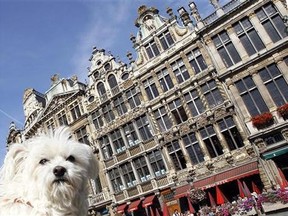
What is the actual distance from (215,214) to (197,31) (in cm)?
1212

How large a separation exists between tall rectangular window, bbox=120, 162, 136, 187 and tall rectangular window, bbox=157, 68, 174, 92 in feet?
22.7

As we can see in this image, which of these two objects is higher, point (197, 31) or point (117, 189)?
point (197, 31)

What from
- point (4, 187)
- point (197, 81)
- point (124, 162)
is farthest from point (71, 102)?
point (4, 187)

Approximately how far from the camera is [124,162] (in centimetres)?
2181

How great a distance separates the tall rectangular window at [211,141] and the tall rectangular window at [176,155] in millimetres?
2051

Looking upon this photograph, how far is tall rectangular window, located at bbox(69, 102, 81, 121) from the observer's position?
2577cm

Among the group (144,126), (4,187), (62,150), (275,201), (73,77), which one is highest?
(73,77)

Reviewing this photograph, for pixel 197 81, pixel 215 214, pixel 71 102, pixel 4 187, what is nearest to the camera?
pixel 4 187

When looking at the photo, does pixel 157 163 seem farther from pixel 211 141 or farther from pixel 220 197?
pixel 220 197

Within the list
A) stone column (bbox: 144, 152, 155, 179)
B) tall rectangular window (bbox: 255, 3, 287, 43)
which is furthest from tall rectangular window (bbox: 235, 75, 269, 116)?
stone column (bbox: 144, 152, 155, 179)

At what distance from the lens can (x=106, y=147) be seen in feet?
76.2

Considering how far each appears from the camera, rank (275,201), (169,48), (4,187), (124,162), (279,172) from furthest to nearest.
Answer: (124,162), (169,48), (279,172), (275,201), (4,187)

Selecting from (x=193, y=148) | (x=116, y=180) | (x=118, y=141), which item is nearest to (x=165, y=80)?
(x=193, y=148)

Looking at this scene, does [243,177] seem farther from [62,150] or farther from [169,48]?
[62,150]
